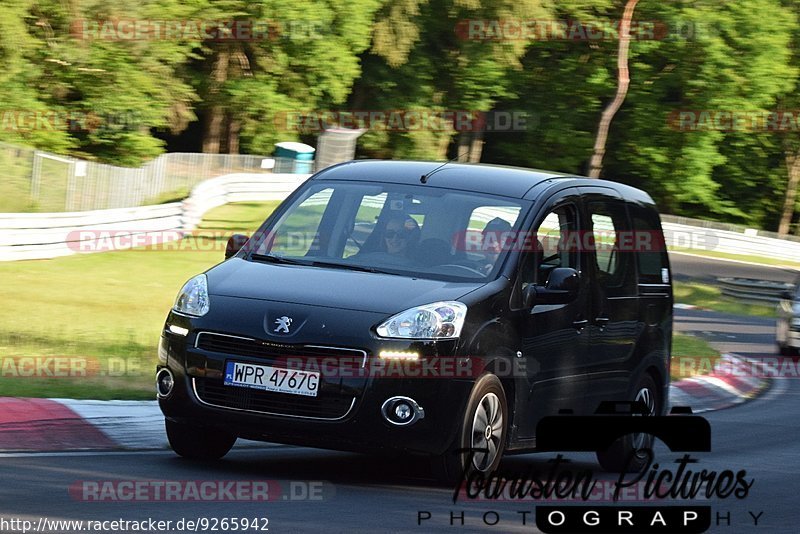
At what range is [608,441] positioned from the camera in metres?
9.45

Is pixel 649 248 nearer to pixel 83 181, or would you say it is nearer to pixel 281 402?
pixel 281 402

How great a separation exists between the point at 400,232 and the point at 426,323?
990 millimetres

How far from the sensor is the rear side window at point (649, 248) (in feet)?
31.5

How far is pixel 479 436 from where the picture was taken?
24.9 feet

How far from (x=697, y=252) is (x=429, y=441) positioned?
39.6 m

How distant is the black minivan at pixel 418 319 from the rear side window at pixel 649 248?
1.4 inches

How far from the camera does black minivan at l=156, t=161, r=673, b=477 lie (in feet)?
23.8

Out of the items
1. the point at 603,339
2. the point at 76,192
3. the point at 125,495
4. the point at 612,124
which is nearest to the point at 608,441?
the point at 603,339

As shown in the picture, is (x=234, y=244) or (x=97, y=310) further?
(x=97, y=310)

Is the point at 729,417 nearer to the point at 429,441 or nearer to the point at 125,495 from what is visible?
the point at 429,441

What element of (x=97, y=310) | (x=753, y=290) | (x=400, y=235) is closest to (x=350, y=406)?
(x=400, y=235)

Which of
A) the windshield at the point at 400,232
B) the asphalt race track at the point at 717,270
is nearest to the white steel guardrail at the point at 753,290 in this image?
the asphalt race track at the point at 717,270

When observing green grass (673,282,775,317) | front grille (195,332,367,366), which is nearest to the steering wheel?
front grille (195,332,367,366)

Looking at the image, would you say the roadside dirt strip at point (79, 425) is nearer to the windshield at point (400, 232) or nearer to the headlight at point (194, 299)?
the headlight at point (194, 299)
